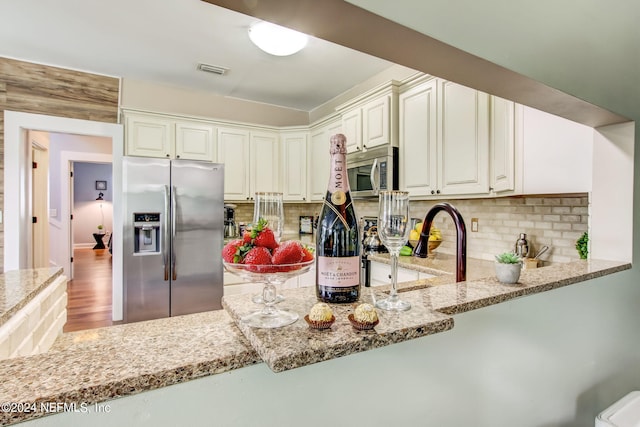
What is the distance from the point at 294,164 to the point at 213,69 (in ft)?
4.35

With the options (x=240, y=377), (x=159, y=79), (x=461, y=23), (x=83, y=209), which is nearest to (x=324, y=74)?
(x=159, y=79)

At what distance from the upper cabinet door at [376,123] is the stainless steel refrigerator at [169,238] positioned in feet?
4.94

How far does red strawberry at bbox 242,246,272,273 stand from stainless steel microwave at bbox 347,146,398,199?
1.90m

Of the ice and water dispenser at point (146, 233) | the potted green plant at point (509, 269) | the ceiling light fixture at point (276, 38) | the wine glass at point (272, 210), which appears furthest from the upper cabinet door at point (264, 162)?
the potted green plant at point (509, 269)

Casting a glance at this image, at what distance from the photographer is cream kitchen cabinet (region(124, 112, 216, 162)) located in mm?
3193

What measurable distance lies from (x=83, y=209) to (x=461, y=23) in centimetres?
1100

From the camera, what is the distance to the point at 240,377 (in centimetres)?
61

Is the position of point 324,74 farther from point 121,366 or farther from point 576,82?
point 121,366

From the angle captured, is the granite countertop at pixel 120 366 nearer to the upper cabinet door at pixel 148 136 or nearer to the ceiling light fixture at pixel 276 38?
the ceiling light fixture at pixel 276 38

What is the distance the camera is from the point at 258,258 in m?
0.66

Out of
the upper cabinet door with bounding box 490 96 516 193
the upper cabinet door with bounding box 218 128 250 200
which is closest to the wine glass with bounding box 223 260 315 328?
the upper cabinet door with bounding box 490 96 516 193

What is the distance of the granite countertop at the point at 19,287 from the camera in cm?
84

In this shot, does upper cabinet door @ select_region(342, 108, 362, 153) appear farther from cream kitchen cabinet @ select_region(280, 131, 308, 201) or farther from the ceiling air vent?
the ceiling air vent

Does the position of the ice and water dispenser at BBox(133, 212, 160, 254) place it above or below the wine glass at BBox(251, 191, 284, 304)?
below
